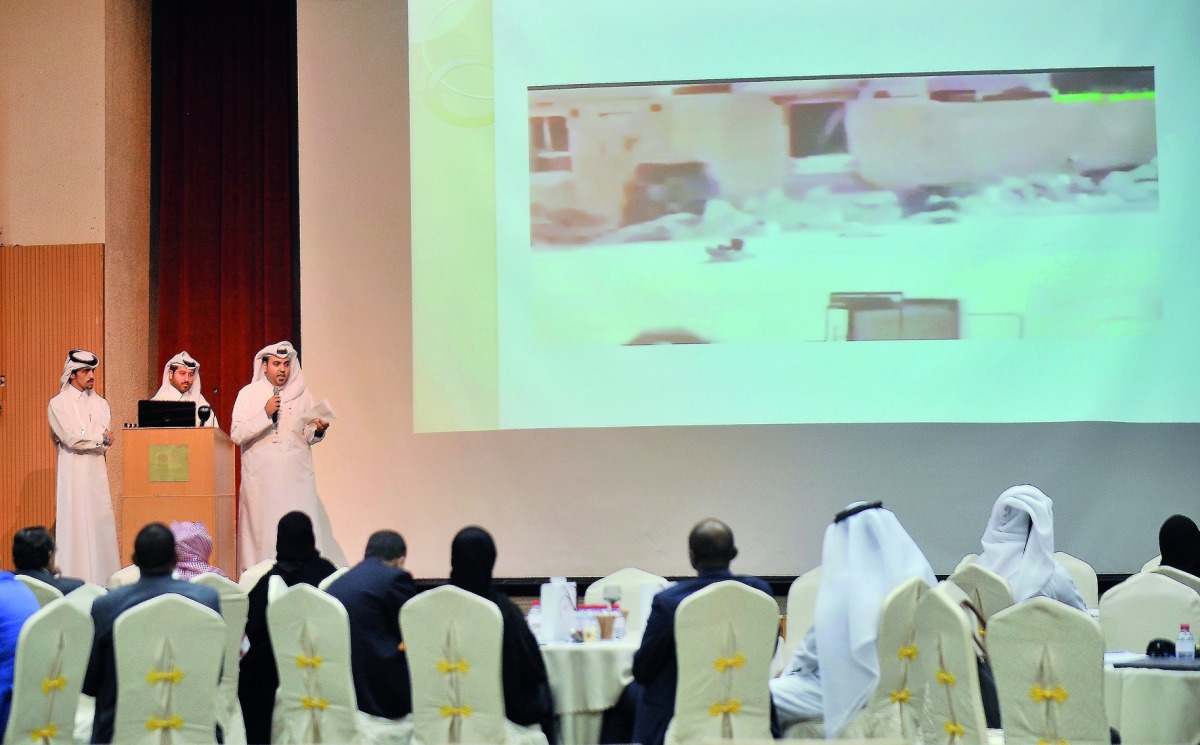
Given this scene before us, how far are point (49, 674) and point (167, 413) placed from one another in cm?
313

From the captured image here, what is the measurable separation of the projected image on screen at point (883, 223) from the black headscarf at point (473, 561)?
2.70 m

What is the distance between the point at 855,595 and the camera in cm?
402

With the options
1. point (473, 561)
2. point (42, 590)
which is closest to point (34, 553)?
point (42, 590)

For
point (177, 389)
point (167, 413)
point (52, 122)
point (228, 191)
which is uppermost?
point (52, 122)

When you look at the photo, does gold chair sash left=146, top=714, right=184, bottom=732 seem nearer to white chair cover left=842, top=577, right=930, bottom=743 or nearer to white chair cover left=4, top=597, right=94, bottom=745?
white chair cover left=4, top=597, right=94, bottom=745

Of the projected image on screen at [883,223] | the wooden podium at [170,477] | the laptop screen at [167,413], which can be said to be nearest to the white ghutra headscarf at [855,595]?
the projected image on screen at [883,223]

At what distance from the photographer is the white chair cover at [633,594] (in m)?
5.24

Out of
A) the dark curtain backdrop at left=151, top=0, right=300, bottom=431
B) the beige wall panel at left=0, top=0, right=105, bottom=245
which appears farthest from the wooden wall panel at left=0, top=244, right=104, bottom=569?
the dark curtain backdrop at left=151, top=0, right=300, bottom=431

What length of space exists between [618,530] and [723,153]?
232 centimetres

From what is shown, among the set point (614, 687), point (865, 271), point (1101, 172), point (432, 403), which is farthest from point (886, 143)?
point (614, 687)

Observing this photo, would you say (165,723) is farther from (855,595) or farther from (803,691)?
(855,595)

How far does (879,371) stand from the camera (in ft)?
22.1

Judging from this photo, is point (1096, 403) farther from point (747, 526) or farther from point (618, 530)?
point (618, 530)

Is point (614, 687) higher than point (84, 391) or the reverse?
the reverse
